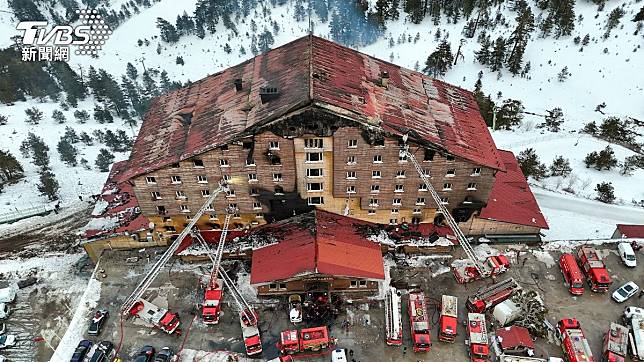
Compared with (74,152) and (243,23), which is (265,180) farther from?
(243,23)

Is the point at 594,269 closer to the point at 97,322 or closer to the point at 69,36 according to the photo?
the point at 97,322

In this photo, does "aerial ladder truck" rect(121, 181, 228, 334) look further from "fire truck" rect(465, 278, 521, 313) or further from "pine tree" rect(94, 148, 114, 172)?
"pine tree" rect(94, 148, 114, 172)

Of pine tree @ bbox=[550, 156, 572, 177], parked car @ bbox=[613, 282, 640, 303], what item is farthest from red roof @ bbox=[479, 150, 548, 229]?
pine tree @ bbox=[550, 156, 572, 177]

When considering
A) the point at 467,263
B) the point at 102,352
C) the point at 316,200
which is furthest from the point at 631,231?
the point at 102,352

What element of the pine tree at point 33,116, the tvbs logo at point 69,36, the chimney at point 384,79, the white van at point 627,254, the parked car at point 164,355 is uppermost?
the chimney at point 384,79

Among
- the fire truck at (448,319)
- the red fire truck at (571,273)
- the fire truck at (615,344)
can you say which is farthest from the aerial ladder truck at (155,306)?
the fire truck at (615,344)

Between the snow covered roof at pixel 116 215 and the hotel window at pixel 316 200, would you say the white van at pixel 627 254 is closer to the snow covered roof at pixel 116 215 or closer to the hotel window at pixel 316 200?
the hotel window at pixel 316 200

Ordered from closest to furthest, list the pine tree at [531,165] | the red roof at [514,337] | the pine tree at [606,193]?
the red roof at [514,337]
the pine tree at [606,193]
the pine tree at [531,165]
